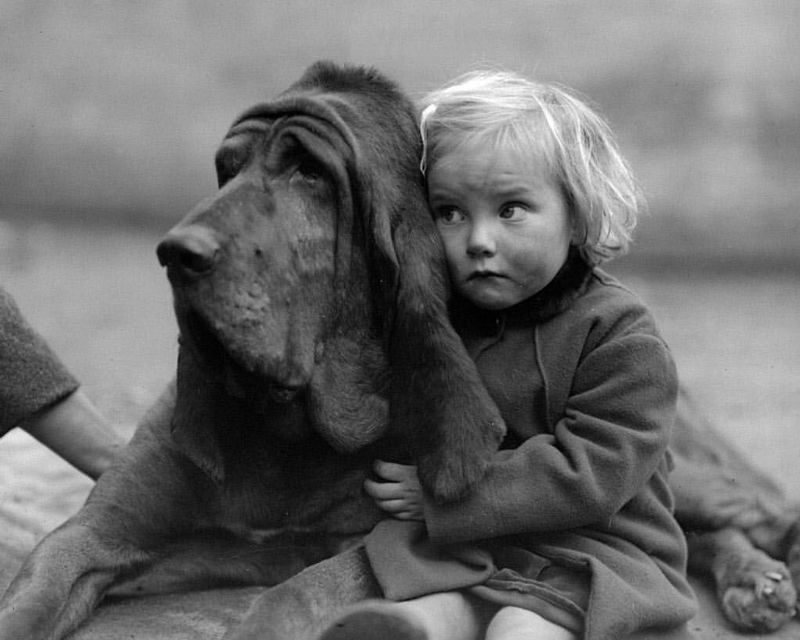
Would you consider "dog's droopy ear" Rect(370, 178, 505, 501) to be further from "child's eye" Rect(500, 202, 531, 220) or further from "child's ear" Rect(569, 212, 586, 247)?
"child's ear" Rect(569, 212, 586, 247)

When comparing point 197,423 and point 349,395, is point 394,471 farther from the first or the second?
point 197,423

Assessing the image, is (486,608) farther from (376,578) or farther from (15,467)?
(15,467)

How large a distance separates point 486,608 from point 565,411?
380 mm

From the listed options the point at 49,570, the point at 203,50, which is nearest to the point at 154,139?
the point at 203,50

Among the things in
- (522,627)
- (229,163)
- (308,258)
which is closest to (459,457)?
(522,627)

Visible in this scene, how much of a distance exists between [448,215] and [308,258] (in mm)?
293

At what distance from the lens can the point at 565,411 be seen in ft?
7.22

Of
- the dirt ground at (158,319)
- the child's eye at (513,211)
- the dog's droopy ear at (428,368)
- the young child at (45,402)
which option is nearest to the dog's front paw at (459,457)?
the dog's droopy ear at (428,368)

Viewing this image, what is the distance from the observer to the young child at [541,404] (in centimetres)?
211

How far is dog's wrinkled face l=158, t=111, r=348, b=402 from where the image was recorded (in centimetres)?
193

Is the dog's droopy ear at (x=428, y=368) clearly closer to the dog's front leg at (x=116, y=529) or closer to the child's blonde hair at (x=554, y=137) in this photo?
the child's blonde hair at (x=554, y=137)

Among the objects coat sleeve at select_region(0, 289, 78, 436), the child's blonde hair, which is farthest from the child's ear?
coat sleeve at select_region(0, 289, 78, 436)

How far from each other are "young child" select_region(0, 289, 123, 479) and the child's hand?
0.99 m

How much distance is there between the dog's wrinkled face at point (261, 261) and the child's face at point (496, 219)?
0.73 feet
